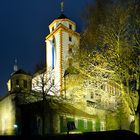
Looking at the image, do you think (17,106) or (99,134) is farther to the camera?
(17,106)

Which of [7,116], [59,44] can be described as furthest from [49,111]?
[59,44]

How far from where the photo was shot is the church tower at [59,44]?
2798 inches

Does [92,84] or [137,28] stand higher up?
[137,28]

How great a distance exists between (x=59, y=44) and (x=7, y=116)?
2086 centimetres

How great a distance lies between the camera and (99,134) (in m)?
23.0

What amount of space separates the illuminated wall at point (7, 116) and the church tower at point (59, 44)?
47.0ft

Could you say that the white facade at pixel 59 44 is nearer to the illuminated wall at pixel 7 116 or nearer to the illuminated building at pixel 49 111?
the illuminated building at pixel 49 111

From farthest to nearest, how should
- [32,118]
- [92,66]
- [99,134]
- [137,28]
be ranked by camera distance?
[32,118]
[92,66]
[137,28]
[99,134]

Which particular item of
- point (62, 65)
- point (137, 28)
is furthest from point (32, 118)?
point (137, 28)

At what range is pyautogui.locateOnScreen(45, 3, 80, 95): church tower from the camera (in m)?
71.1

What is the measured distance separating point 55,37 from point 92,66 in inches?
1849

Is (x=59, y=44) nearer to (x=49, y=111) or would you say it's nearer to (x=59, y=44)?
(x=59, y=44)

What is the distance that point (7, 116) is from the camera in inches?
2221

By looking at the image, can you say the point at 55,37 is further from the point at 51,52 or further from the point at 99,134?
the point at 99,134
